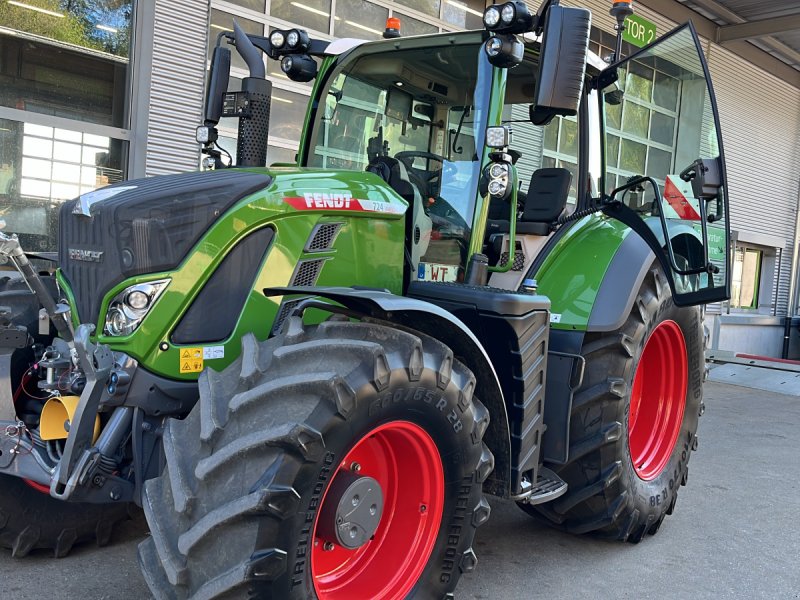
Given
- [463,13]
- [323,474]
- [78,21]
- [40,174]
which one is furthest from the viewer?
[463,13]

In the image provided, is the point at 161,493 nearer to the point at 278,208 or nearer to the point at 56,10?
the point at 278,208

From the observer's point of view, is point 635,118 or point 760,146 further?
point 760,146

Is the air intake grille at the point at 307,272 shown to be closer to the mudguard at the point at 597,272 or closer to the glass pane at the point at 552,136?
the mudguard at the point at 597,272

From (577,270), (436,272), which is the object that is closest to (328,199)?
(436,272)

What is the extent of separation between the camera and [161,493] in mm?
2176

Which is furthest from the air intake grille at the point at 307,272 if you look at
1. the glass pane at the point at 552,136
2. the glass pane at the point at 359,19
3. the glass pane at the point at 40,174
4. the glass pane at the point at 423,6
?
the glass pane at the point at 423,6

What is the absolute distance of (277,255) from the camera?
2.74 m

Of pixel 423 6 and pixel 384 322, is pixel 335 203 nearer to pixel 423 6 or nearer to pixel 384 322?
pixel 384 322

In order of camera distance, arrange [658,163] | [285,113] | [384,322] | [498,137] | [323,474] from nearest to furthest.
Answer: [323,474]
[384,322]
[498,137]
[658,163]
[285,113]

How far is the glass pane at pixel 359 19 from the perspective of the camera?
8602 millimetres

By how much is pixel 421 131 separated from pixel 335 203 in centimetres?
98

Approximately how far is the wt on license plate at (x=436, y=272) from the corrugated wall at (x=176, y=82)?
4.59 metres


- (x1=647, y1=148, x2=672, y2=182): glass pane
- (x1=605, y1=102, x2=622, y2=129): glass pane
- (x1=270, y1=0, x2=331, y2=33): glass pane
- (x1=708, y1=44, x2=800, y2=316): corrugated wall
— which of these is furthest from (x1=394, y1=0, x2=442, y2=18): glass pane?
(x1=708, y1=44, x2=800, y2=316): corrugated wall

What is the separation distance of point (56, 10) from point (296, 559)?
245 inches
